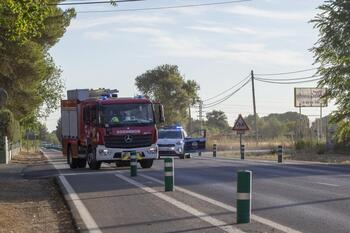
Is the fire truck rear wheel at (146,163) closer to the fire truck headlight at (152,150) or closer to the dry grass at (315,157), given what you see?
the fire truck headlight at (152,150)

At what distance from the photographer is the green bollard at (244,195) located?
1074 cm

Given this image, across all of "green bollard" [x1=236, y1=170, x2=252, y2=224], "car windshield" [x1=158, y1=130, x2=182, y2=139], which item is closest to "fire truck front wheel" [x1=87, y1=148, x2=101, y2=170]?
"car windshield" [x1=158, y1=130, x2=182, y2=139]

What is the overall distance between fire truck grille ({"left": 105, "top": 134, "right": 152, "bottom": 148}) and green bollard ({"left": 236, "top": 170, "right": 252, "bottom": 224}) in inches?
576

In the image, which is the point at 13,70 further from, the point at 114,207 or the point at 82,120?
the point at 114,207

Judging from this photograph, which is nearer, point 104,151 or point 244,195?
point 244,195

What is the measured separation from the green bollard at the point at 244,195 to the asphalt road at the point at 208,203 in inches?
7.0

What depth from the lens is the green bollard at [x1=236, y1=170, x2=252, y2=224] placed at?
423 inches

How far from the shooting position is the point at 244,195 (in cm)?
1085

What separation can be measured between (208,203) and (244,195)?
127 inches

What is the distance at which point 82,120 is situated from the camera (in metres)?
27.4

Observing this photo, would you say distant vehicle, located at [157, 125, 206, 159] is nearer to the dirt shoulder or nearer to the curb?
the dirt shoulder

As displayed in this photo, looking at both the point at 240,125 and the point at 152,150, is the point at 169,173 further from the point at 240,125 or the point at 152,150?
the point at 240,125

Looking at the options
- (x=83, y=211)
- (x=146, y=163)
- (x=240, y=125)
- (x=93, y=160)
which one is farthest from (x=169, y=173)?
(x=240, y=125)

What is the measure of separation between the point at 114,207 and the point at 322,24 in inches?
→ 1016
